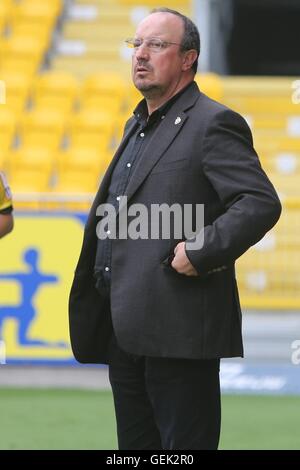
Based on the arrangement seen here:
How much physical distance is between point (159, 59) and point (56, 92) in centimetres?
875

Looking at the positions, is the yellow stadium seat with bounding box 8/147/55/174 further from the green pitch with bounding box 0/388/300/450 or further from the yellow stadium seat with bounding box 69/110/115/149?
the green pitch with bounding box 0/388/300/450

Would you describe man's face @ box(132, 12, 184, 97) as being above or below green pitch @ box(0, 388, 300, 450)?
above

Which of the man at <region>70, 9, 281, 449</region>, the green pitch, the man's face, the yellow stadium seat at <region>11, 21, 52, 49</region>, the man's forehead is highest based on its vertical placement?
the yellow stadium seat at <region>11, 21, 52, 49</region>

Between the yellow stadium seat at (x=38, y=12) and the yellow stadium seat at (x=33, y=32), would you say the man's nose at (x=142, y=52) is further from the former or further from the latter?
the yellow stadium seat at (x=38, y=12)

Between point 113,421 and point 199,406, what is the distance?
3426 mm

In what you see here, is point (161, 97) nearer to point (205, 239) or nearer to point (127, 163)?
point (127, 163)

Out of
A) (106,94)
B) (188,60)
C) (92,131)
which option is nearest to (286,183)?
(92,131)

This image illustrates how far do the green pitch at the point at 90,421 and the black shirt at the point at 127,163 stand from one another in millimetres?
2525

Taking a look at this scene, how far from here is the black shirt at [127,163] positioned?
3932 millimetres

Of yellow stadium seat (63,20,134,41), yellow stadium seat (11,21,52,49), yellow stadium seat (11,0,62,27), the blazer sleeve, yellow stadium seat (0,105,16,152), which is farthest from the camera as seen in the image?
yellow stadium seat (63,20,134,41)

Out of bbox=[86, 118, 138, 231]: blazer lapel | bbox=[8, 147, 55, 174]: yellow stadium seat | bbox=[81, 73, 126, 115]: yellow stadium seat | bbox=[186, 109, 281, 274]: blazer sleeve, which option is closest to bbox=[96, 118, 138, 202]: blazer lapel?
bbox=[86, 118, 138, 231]: blazer lapel

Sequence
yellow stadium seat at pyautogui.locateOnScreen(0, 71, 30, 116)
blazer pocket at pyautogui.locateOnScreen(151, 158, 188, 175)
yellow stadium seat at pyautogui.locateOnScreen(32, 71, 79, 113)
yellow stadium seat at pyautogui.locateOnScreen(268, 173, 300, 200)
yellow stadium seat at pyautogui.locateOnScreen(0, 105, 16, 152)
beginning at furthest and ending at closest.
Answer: yellow stadium seat at pyautogui.locateOnScreen(32, 71, 79, 113), yellow stadium seat at pyautogui.locateOnScreen(0, 71, 30, 116), yellow stadium seat at pyautogui.locateOnScreen(0, 105, 16, 152), yellow stadium seat at pyautogui.locateOnScreen(268, 173, 300, 200), blazer pocket at pyautogui.locateOnScreen(151, 158, 188, 175)

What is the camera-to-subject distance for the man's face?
3857 millimetres

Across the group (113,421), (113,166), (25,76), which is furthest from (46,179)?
(113,166)
